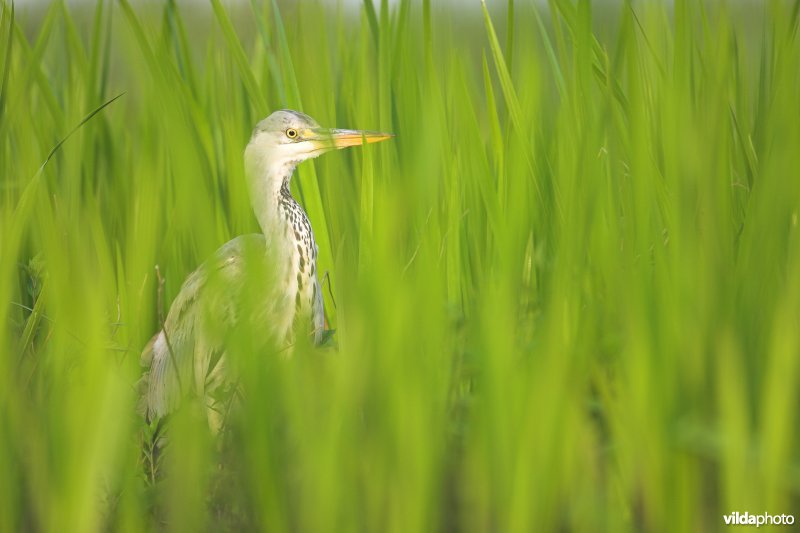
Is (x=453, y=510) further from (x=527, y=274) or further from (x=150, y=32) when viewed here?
(x=150, y=32)

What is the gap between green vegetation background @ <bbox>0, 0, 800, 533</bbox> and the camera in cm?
137

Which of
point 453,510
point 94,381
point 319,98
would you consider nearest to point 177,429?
point 94,381

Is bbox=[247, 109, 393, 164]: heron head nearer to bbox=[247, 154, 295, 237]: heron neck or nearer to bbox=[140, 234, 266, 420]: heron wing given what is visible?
bbox=[247, 154, 295, 237]: heron neck

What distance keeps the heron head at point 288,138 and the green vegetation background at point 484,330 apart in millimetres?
227

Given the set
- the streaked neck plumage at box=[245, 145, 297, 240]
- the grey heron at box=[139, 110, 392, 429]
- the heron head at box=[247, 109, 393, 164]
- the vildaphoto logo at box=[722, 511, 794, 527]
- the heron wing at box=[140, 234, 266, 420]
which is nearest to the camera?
the vildaphoto logo at box=[722, 511, 794, 527]

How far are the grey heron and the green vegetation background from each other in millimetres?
113

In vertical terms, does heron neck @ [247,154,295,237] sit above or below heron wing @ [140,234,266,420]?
above

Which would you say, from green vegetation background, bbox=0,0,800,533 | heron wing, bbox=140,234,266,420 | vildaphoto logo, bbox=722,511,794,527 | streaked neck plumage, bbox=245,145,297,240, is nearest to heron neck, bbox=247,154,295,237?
streaked neck plumage, bbox=245,145,297,240

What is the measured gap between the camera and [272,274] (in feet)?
7.63

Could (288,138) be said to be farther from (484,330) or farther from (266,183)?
(484,330)

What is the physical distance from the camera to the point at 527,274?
6.21 feet

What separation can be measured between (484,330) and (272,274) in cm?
104

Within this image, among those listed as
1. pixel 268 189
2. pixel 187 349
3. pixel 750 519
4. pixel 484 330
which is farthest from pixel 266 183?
pixel 750 519

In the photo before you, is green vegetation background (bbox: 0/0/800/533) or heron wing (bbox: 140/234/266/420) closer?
green vegetation background (bbox: 0/0/800/533)
